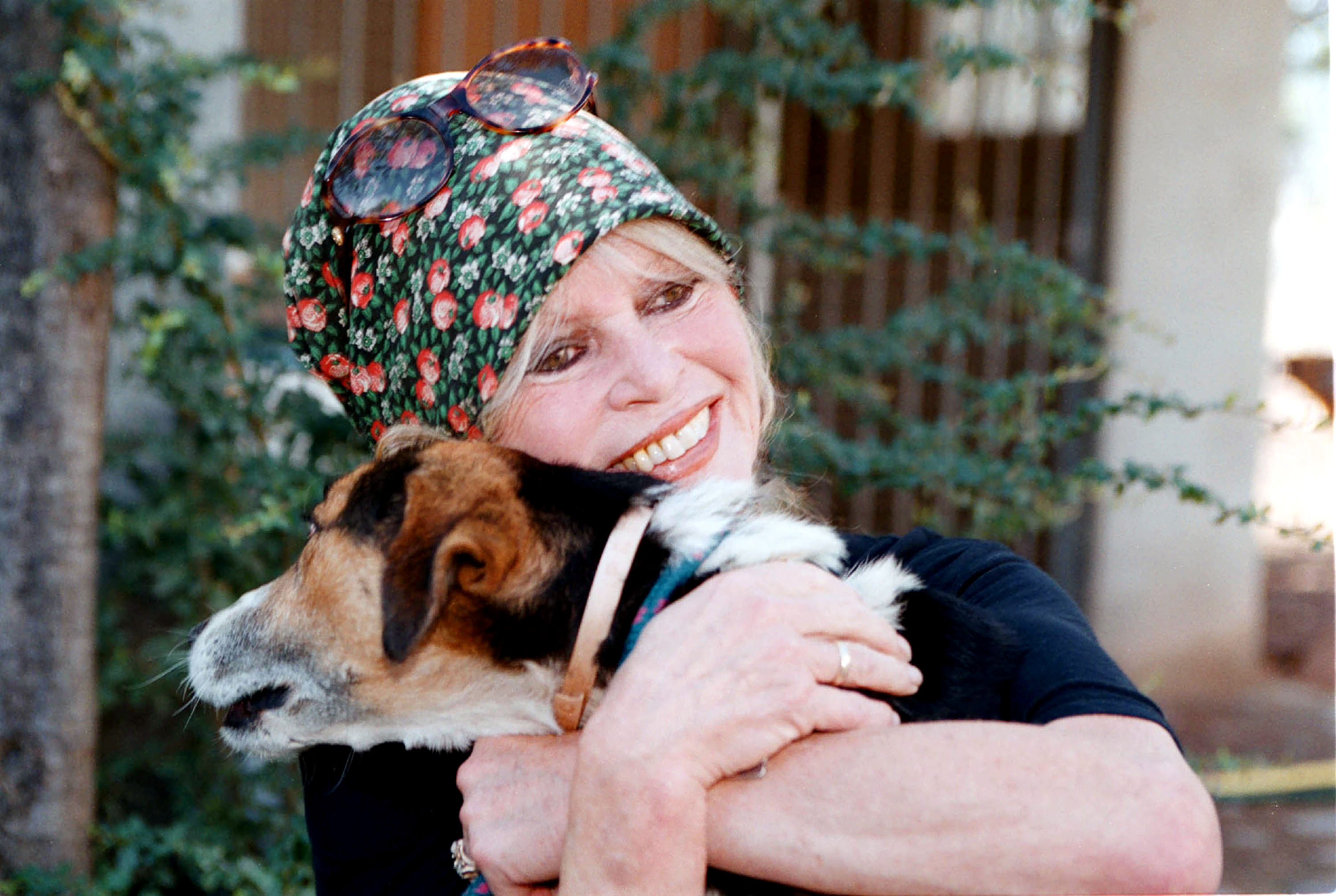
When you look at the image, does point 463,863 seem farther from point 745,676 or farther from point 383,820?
point 745,676

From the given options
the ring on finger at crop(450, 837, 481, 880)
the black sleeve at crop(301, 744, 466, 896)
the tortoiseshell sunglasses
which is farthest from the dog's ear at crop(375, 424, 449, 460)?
the ring on finger at crop(450, 837, 481, 880)

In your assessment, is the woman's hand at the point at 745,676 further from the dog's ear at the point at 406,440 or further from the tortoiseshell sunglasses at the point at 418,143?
the tortoiseshell sunglasses at the point at 418,143

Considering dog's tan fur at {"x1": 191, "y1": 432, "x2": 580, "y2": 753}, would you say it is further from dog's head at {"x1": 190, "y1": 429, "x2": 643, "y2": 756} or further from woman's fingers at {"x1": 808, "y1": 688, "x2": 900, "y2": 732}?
woman's fingers at {"x1": 808, "y1": 688, "x2": 900, "y2": 732}

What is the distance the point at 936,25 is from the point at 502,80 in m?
4.65

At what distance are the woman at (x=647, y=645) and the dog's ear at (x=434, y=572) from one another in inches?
8.9

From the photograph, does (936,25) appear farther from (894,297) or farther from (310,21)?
(310,21)

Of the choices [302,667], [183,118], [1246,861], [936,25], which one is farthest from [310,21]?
[1246,861]

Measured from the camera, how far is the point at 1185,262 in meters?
6.33

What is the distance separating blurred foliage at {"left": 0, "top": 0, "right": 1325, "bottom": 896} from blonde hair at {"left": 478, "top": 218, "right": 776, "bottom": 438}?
0.99 meters

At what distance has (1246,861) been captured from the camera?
4840 millimetres

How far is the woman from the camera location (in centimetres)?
142

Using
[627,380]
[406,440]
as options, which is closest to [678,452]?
[627,380]

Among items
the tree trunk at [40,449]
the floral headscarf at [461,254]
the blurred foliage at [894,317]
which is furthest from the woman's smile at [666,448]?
the tree trunk at [40,449]

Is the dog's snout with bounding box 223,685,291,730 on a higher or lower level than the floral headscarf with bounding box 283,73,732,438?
lower
